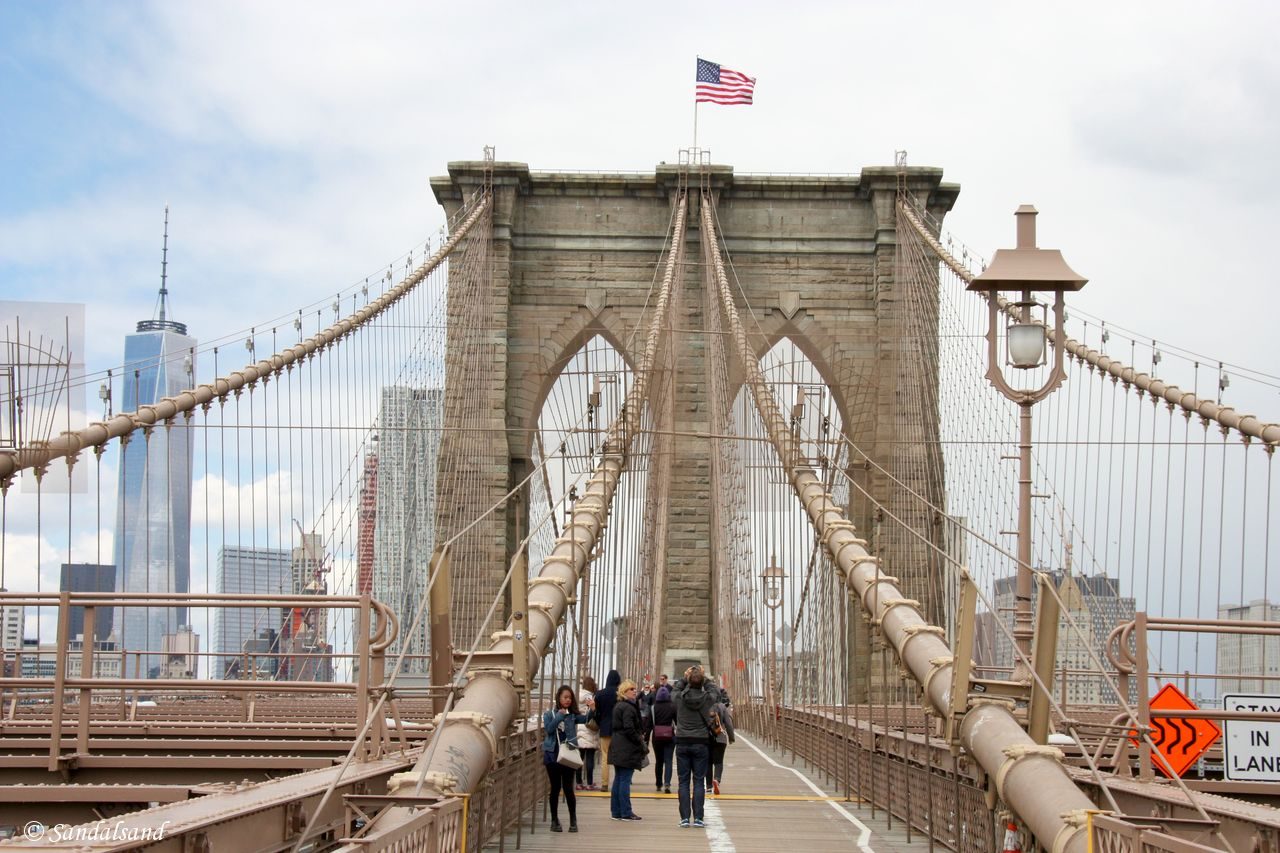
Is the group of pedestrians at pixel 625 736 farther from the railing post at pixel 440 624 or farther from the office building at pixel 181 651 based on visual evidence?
the railing post at pixel 440 624

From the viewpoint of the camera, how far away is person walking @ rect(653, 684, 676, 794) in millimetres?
16422

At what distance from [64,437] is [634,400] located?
A: 10.6m

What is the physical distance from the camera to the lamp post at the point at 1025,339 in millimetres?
11000

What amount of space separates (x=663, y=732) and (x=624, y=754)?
312 cm

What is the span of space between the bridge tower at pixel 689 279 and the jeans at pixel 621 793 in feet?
73.2

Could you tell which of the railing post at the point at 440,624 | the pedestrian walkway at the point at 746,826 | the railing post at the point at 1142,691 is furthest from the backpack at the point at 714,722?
the railing post at the point at 1142,691

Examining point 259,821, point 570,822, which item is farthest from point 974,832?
point 259,821

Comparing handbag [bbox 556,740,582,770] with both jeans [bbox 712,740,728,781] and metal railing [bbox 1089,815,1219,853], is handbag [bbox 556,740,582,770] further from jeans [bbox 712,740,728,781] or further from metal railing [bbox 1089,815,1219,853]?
metal railing [bbox 1089,815,1219,853]

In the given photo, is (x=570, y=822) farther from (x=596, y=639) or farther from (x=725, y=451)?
(x=725, y=451)

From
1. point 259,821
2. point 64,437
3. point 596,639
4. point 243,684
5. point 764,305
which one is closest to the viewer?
point 259,821

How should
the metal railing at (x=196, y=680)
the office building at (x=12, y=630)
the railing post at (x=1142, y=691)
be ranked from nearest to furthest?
the railing post at (x=1142, y=691) < the metal railing at (x=196, y=680) < the office building at (x=12, y=630)

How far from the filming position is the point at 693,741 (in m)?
→ 13.0

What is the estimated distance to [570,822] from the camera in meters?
12.6

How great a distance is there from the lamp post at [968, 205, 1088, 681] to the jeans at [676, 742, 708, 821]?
2.77m
